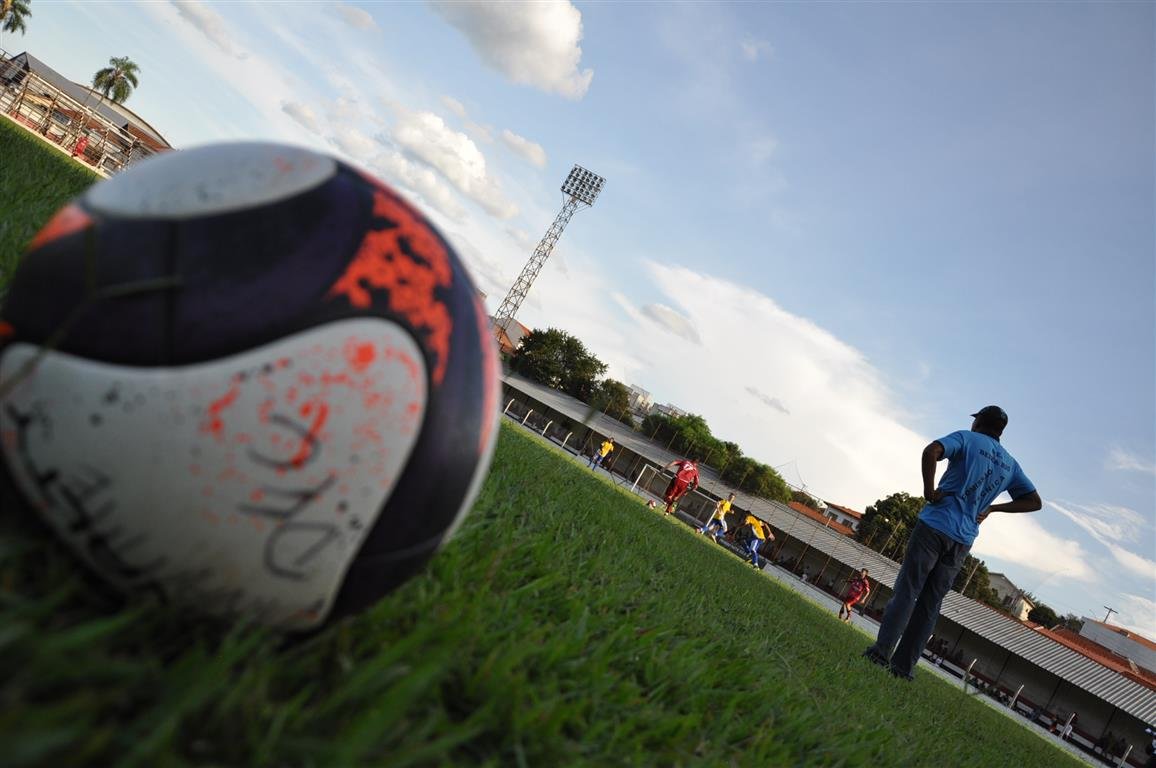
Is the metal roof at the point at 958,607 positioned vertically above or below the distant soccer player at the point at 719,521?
above

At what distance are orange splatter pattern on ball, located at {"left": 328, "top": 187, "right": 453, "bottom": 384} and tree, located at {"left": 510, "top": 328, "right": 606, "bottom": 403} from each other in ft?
250

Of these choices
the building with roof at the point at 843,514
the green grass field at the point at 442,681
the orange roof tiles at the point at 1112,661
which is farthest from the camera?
the building with roof at the point at 843,514

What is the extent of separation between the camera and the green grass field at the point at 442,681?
1.13m

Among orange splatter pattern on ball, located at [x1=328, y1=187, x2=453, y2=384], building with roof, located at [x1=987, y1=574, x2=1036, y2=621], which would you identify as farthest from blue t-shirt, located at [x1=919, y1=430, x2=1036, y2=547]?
building with roof, located at [x1=987, y1=574, x2=1036, y2=621]

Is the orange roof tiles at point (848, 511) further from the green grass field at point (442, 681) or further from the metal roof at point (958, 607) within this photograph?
the green grass field at point (442, 681)

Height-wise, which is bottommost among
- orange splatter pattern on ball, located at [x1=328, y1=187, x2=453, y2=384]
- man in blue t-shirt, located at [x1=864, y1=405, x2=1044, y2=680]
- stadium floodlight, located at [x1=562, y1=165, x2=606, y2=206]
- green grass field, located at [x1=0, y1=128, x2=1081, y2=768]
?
green grass field, located at [x1=0, y1=128, x2=1081, y2=768]

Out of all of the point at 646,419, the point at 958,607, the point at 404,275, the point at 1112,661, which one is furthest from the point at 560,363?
the point at 404,275

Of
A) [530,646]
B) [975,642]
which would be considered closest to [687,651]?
[530,646]

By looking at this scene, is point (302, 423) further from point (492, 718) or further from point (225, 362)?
point (492, 718)

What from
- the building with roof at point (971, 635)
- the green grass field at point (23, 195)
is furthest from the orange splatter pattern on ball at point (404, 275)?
the building with roof at point (971, 635)

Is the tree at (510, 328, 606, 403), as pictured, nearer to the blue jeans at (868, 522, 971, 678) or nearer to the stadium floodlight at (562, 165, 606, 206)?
the stadium floodlight at (562, 165, 606, 206)

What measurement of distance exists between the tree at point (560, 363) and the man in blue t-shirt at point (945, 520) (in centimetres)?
7136

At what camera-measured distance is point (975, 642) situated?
Answer: 4072 centimetres

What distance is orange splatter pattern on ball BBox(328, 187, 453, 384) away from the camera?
1471 millimetres
